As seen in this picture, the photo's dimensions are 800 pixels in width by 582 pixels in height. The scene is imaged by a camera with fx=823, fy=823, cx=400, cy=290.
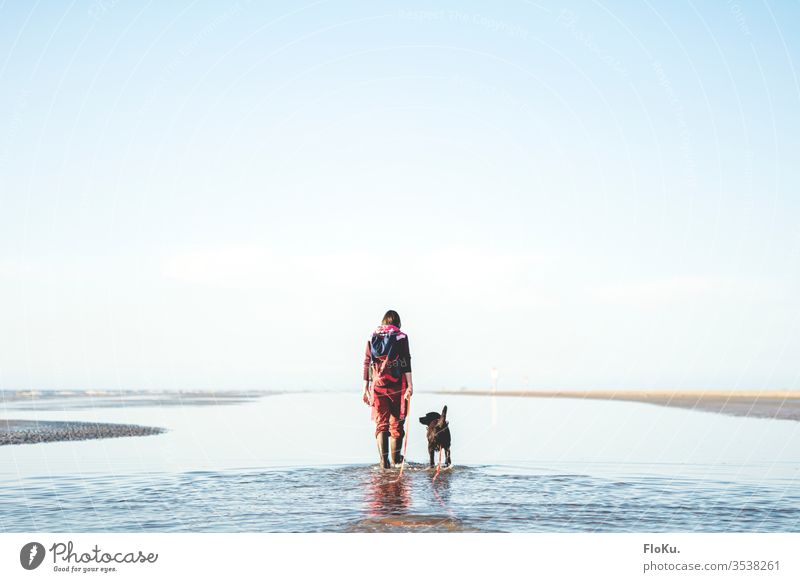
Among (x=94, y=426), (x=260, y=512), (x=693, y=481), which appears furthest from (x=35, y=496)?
(x=94, y=426)

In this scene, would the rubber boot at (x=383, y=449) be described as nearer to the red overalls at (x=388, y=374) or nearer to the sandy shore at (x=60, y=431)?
the red overalls at (x=388, y=374)

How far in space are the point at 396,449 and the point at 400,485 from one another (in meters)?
2.57

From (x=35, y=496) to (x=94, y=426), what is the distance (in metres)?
17.4

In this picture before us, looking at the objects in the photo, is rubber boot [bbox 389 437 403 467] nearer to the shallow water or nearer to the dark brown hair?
the shallow water

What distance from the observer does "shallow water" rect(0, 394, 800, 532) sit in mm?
10516

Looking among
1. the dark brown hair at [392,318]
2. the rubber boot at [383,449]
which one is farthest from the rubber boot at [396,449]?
the dark brown hair at [392,318]

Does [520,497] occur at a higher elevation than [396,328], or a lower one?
lower

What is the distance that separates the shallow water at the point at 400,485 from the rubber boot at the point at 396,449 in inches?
18.3
